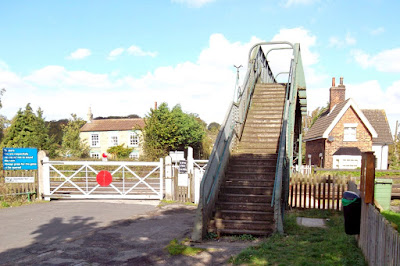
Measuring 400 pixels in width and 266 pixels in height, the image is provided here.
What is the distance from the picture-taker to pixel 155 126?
31.1m

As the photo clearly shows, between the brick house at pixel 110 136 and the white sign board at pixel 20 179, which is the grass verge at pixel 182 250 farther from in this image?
the brick house at pixel 110 136

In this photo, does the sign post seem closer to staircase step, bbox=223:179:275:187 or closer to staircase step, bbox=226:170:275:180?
staircase step, bbox=226:170:275:180

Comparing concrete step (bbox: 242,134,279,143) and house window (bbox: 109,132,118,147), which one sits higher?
concrete step (bbox: 242,134,279,143)

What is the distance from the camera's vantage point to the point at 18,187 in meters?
12.4

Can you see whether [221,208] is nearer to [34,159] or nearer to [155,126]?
[34,159]

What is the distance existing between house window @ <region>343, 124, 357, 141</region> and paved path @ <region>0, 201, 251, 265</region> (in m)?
20.3

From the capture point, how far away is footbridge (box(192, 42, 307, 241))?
7.47 meters

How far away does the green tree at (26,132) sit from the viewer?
27.5 metres

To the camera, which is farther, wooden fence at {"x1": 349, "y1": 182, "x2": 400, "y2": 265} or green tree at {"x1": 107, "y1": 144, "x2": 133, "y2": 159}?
green tree at {"x1": 107, "y1": 144, "x2": 133, "y2": 159}

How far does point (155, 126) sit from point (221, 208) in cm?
2362

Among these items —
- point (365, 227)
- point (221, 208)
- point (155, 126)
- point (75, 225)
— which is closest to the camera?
point (365, 227)

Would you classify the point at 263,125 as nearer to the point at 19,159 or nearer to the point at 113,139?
the point at 19,159

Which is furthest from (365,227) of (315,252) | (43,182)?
(43,182)

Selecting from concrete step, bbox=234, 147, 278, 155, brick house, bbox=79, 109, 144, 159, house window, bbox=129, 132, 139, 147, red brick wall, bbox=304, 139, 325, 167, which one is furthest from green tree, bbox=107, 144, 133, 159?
concrete step, bbox=234, 147, 278, 155
